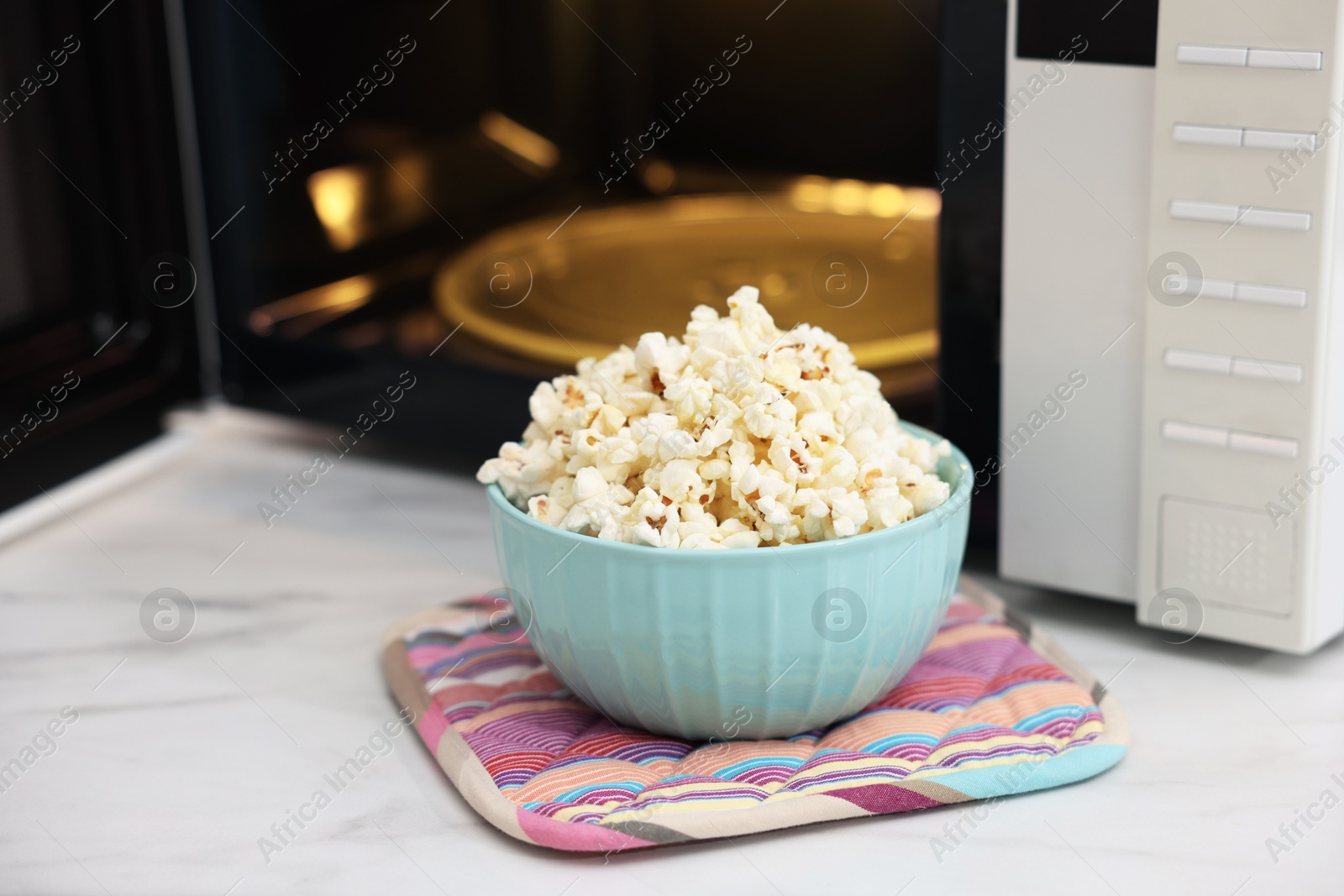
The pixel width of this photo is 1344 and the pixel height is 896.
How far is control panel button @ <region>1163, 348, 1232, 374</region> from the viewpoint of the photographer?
69cm

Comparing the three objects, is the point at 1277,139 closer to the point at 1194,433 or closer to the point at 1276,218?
the point at 1276,218

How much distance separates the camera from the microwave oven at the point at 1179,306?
2.13 ft

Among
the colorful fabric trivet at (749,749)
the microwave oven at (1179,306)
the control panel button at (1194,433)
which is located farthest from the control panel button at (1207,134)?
the colorful fabric trivet at (749,749)

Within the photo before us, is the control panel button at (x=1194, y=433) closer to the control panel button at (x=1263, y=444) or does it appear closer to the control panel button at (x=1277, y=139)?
the control panel button at (x=1263, y=444)

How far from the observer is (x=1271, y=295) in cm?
67

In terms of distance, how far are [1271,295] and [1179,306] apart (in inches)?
1.7

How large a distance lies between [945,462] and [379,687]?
306 mm

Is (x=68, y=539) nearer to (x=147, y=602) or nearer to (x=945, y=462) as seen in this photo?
(x=147, y=602)

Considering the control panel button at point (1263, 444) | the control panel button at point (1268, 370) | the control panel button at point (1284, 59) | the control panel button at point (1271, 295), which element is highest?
the control panel button at point (1284, 59)

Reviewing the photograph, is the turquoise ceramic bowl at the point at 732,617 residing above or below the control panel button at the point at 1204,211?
below

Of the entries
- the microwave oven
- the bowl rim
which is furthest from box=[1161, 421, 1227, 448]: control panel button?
the bowl rim

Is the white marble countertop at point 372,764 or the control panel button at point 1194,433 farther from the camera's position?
the control panel button at point 1194,433

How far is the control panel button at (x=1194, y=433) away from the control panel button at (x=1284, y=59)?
17cm

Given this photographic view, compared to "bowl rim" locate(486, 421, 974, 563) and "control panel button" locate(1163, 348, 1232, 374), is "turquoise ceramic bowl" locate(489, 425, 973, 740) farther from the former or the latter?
"control panel button" locate(1163, 348, 1232, 374)
